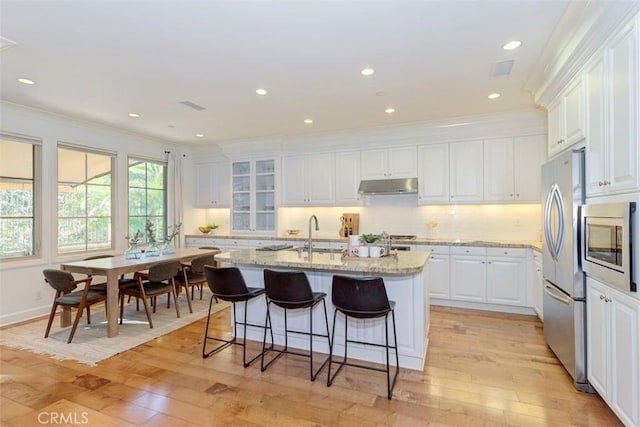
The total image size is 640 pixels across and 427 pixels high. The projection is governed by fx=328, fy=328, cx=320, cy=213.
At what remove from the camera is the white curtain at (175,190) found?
20.8 ft

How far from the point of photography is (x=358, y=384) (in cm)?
263

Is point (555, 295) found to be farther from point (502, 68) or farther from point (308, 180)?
point (308, 180)

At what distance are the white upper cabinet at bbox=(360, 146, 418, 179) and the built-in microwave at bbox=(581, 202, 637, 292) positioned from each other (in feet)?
9.32

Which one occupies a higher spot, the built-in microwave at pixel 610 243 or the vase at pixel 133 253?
the built-in microwave at pixel 610 243

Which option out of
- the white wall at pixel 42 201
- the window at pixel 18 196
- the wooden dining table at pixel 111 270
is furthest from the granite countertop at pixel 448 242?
the window at pixel 18 196

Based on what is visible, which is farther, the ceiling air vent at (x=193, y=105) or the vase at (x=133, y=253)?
the vase at (x=133, y=253)

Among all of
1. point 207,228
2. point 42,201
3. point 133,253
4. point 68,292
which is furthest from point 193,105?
point 207,228

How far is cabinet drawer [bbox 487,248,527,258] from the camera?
4.27 metres

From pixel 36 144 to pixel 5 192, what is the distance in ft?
2.39

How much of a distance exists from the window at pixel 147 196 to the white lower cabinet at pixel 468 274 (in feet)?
16.5

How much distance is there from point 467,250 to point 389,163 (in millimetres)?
1784

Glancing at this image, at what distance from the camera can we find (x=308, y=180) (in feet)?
19.4

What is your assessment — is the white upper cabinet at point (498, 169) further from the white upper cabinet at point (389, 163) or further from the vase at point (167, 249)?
the vase at point (167, 249)

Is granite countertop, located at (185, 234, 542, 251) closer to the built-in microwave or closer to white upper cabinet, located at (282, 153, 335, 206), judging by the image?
white upper cabinet, located at (282, 153, 335, 206)
